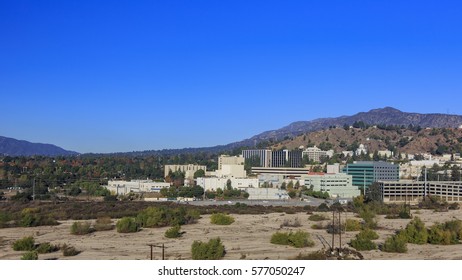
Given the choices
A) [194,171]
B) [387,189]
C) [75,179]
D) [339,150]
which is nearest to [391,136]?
[339,150]

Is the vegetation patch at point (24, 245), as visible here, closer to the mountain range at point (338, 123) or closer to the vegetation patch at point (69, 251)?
the vegetation patch at point (69, 251)

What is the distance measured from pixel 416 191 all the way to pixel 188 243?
1954 cm

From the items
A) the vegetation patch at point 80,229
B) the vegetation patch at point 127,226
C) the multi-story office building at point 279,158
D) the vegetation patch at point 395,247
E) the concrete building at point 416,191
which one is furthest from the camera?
the multi-story office building at point 279,158

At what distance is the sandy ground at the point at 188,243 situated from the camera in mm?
7879

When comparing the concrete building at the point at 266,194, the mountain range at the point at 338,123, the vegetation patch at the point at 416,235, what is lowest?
the concrete building at the point at 266,194

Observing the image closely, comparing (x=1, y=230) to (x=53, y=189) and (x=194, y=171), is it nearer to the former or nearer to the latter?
(x=53, y=189)

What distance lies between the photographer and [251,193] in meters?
25.8

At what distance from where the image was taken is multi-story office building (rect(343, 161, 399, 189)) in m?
30.9

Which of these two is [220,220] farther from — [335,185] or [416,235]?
[335,185]

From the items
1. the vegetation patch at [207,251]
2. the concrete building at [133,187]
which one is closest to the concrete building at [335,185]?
the concrete building at [133,187]

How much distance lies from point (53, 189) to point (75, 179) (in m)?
4.49

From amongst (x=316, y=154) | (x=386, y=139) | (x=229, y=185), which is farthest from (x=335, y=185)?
(x=386, y=139)

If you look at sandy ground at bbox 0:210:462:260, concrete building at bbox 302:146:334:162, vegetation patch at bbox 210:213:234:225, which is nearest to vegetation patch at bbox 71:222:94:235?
sandy ground at bbox 0:210:462:260

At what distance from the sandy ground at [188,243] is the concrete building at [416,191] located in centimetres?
1277
